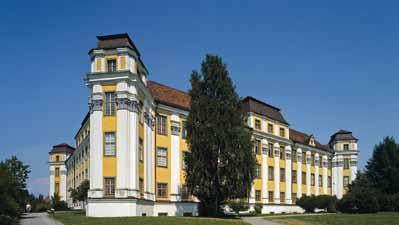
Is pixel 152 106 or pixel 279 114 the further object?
pixel 279 114

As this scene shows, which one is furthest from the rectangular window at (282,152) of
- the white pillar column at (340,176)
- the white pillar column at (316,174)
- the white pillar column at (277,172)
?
the white pillar column at (340,176)

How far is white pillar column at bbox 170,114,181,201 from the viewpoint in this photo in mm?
50438

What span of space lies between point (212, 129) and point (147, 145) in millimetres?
6576

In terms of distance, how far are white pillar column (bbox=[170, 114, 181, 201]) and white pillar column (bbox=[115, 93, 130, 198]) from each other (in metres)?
10.7

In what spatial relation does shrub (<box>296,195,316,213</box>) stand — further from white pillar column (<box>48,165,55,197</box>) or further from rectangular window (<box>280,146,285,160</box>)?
white pillar column (<box>48,165,55,197</box>)

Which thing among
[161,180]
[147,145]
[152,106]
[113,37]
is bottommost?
[161,180]

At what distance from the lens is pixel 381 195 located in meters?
62.9

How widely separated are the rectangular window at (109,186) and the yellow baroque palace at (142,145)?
0.18 feet

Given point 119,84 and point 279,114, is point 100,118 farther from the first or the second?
point 279,114

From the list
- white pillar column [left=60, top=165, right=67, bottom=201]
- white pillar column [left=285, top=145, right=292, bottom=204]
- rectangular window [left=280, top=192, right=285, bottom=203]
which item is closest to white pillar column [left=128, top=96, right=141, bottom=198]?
rectangular window [left=280, top=192, right=285, bottom=203]

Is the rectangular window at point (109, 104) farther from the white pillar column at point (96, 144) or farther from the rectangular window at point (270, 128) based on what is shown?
the rectangular window at point (270, 128)

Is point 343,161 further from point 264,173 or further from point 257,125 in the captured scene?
point 257,125

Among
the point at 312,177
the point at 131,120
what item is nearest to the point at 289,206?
the point at 312,177

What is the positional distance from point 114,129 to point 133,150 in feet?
7.62
